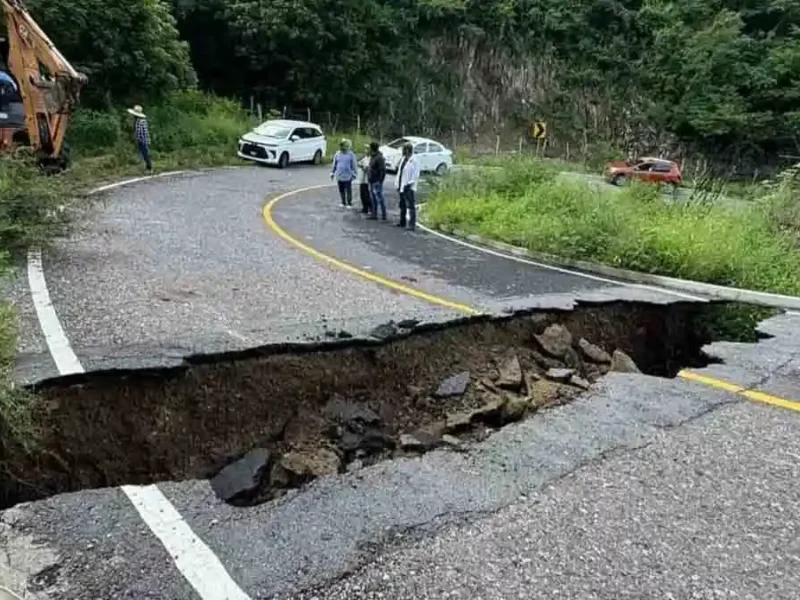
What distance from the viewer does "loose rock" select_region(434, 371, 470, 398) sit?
5648mm

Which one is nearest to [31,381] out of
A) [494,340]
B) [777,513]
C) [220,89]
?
[494,340]

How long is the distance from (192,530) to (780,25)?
45.8 meters

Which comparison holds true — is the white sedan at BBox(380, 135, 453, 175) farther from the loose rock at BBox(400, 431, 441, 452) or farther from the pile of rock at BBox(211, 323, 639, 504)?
the loose rock at BBox(400, 431, 441, 452)

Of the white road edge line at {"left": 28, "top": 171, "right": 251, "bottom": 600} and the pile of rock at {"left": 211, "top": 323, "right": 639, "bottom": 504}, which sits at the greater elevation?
the white road edge line at {"left": 28, "top": 171, "right": 251, "bottom": 600}

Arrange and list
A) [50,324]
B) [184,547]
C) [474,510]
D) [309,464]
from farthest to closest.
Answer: [50,324], [309,464], [474,510], [184,547]

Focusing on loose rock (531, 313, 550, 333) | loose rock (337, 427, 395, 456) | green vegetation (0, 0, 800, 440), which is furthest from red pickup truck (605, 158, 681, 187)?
loose rock (337, 427, 395, 456)

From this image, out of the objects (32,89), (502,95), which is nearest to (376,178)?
(32,89)

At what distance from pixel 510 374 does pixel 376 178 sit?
10.3 metres

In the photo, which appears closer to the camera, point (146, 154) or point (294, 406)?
point (294, 406)

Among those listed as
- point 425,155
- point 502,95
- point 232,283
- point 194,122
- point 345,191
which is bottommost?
point 232,283

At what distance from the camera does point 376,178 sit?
15.6 meters

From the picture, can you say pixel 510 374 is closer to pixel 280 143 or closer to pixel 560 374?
pixel 560 374

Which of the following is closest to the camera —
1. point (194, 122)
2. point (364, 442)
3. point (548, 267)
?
point (364, 442)

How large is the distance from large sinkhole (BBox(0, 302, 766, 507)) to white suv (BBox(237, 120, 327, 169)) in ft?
67.3
